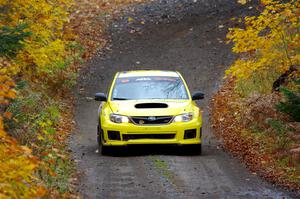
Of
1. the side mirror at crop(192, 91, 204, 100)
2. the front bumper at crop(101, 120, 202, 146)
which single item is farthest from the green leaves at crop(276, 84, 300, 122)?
the side mirror at crop(192, 91, 204, 100)

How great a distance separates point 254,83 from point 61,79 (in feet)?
21.4

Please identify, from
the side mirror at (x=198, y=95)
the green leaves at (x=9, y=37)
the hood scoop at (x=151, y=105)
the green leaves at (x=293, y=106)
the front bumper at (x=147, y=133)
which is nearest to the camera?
the green leaves at (x=9, y=37)

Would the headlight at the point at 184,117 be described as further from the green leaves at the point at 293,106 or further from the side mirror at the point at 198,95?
the green leaves at the point at 293,106

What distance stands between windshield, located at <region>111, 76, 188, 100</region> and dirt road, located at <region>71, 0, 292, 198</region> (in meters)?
1.20

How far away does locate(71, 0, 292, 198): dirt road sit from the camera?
1209cm

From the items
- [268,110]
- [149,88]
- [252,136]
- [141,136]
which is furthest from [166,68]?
[141,136]

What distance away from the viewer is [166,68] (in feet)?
98.1

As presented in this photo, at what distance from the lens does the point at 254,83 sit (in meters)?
23.3

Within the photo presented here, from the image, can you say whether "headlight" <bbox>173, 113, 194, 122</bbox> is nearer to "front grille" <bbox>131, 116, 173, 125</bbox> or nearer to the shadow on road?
"front grille" <bbox>131, 116, 173, 125</bbox>

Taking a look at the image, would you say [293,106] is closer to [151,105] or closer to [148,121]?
[148,121]

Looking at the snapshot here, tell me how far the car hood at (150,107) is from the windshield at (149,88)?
395 millimetres

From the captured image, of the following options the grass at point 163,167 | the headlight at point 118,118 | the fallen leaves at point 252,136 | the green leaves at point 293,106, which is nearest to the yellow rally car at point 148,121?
the headlight at point 118,118

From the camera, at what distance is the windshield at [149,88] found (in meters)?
16.3

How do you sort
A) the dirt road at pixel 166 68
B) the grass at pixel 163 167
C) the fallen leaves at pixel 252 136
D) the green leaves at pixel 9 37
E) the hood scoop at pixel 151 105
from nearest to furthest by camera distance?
the dirt road at pixel 166 68
the green leaves at pixel 9 37
the grass at pixel 163 167
the fallen leaves at pixel 252 136
the hood scoop at pixel 151 105
